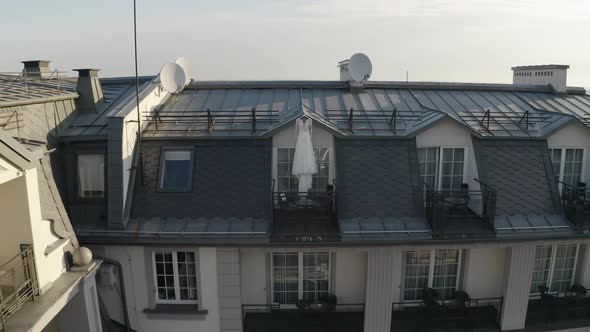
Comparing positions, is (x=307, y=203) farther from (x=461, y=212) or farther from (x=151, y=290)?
(x=151, y=290)

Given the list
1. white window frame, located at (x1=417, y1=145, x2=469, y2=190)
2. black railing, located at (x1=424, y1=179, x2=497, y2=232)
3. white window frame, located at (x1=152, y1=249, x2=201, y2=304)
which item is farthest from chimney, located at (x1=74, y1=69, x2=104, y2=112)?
black railing, located at (x1=424, y1=179, x2=497, y2=232)

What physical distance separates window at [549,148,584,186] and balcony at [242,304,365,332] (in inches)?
364

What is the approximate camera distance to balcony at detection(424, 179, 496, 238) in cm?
1347

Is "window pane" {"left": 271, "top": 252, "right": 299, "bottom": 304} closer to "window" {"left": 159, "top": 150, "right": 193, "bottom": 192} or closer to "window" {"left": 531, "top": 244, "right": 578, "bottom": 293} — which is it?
"window" {"left": 159, "top": 150, "right": 193, "bottom": 192}

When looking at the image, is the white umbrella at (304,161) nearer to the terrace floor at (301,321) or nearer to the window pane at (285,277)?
the window pane at (285,277)

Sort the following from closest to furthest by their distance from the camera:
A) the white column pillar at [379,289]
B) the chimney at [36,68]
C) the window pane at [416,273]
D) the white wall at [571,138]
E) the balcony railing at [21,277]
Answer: the balcony railing at [21,277] < the white column pillar at [379,289] < the window pane at [416,273] < the white wall at [571,138] < the chimney at [36,68]

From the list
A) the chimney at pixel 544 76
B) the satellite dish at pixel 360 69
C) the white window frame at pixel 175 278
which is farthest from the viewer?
the chimney at pixel 544 76

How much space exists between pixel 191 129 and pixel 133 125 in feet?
6.76

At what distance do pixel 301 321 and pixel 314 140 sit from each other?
6584mm

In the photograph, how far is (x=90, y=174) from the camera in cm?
1442

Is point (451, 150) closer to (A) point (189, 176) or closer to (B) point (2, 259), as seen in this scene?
(A) point (189, 176)

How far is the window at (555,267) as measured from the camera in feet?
51.2

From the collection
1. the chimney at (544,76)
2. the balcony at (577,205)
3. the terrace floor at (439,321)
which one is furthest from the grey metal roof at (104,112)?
the chimney at (544,76)

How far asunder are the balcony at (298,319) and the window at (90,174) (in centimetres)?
678
